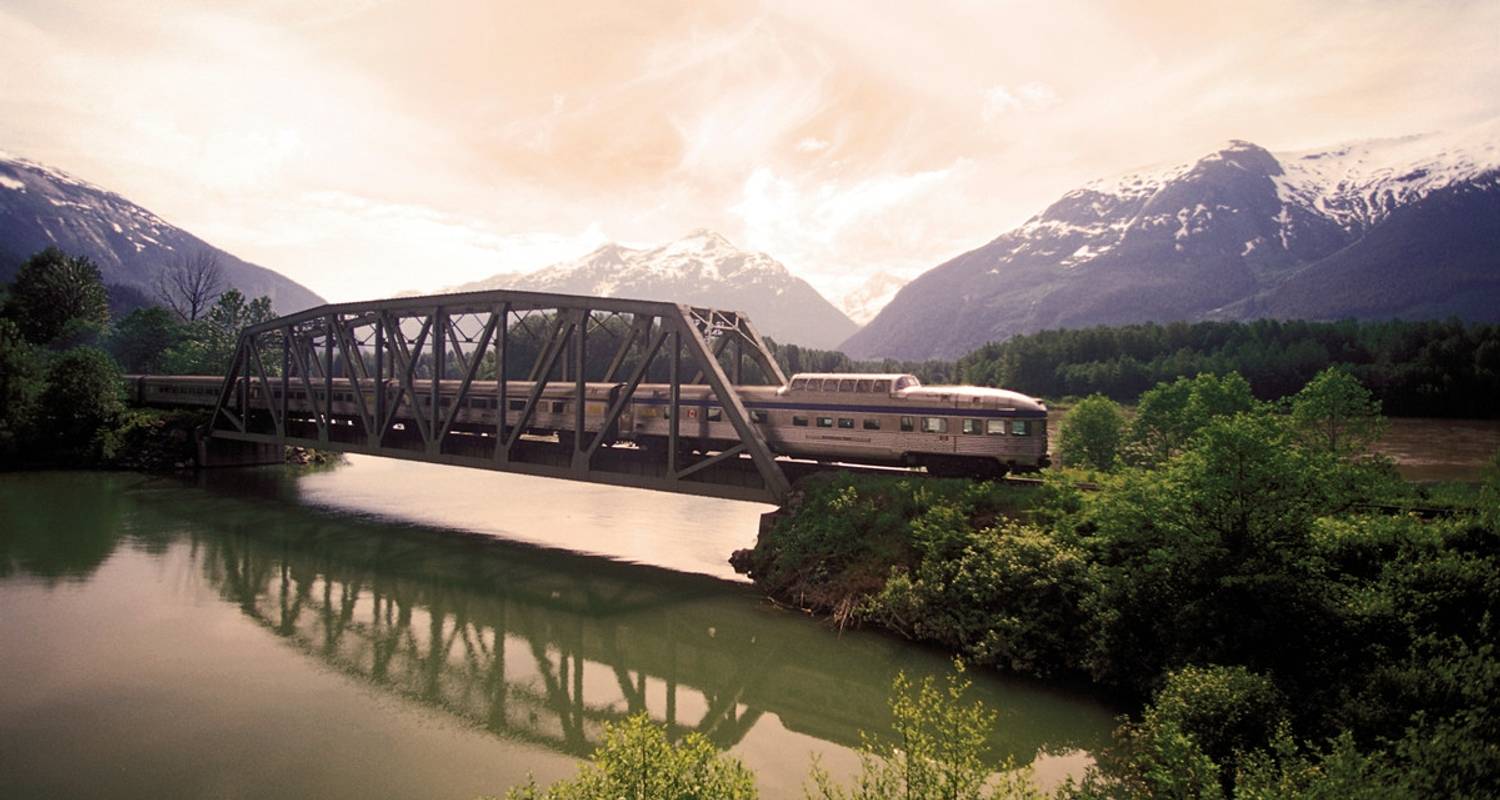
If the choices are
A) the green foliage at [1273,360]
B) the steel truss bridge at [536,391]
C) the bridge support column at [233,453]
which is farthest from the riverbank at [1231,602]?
the green foliage at [1273,360]

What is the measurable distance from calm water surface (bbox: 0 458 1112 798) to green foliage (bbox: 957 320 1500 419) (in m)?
76.0

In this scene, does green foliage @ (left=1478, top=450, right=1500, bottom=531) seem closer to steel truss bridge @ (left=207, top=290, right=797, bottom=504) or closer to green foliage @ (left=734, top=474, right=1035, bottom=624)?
green foliage @ (left=734, top=474, right=1035, bottom=624)

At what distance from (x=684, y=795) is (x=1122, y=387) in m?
125

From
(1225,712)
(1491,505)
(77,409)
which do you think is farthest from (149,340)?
(1491,505)

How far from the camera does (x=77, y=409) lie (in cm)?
6456

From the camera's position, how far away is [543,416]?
140ft

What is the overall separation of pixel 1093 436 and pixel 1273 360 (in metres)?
73.9

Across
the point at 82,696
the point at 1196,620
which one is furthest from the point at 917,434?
the point at 82,696

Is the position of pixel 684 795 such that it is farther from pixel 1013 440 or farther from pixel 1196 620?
pixel 1013 440

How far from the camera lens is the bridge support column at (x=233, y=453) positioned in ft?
217

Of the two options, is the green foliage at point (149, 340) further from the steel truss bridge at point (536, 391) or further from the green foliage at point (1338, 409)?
the green foliage at point (1338, 409)

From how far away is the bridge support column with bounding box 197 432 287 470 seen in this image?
66.1 meters

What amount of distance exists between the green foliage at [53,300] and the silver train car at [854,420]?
91.4 meters

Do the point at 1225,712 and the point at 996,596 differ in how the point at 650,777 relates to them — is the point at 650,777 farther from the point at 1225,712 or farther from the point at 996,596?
the point at 996,596
